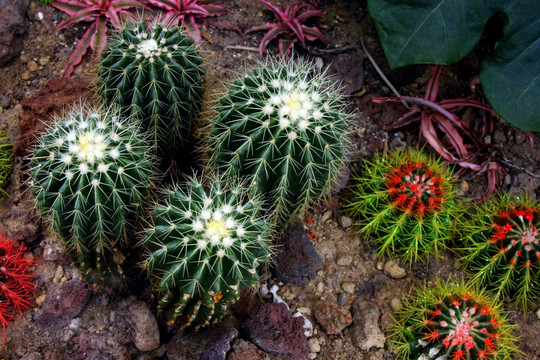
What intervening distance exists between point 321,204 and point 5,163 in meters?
2.10

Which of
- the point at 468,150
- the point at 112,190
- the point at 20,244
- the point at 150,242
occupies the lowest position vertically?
the point at 20,244

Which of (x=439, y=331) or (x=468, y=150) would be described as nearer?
(x=439, y=331)

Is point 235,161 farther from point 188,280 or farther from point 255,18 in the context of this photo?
point 255,18

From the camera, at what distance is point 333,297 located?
317cm

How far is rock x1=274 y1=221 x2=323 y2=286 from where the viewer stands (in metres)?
3.17

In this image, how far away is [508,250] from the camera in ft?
10.0

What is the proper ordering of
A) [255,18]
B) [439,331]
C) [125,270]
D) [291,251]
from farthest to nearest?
[255,18], [291,251], [125,270], [439,331]

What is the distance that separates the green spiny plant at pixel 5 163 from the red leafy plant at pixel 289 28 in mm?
1855

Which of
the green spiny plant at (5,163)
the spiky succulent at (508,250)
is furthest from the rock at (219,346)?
the green spiny plant at (5,163)

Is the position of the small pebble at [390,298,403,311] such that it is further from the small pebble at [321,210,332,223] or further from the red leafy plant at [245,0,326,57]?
the red leafy plant at [245,0,326,57]

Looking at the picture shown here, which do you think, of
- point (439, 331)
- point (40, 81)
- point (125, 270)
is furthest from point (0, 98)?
point (439, 331)

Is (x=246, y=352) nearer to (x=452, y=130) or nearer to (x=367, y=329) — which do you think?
(x=367, y=329)

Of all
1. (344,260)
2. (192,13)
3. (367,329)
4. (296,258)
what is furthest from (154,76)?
(367,329)

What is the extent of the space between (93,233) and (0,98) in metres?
1.76
